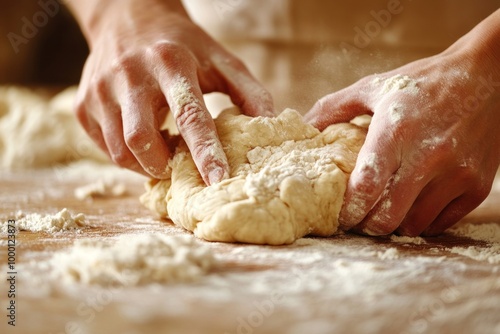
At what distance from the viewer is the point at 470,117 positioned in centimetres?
140

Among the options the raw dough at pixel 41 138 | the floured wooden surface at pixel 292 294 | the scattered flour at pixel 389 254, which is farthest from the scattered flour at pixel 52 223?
the raw dough at pixel 41 138

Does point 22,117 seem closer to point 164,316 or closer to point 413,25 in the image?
point 413,25

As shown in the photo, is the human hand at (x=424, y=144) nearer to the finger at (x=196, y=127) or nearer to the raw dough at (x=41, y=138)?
the finger at (x=196, y=127)

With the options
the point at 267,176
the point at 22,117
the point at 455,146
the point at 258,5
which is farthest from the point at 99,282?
the point at 22,117

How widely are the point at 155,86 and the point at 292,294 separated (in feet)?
2.76

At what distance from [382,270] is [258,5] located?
173 centimetres

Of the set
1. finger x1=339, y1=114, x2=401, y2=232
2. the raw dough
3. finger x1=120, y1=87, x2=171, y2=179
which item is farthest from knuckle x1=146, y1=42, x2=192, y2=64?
the raw dough

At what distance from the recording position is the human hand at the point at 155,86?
1.48 m

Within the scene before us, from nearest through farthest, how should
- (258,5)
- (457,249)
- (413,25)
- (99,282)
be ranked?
(99,282) → (457,249) → (413,25) → (258,5)

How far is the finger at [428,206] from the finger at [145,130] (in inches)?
27.9

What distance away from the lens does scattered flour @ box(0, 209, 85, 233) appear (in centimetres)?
152

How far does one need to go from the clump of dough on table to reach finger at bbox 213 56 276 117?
0.24 ft

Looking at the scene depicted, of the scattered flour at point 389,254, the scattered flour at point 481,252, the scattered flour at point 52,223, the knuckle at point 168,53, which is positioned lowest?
the scattered flour at point 52,223

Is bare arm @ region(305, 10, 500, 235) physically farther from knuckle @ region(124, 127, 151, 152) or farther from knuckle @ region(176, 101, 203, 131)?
knuckle @ region(124, 127, 151, 152)
